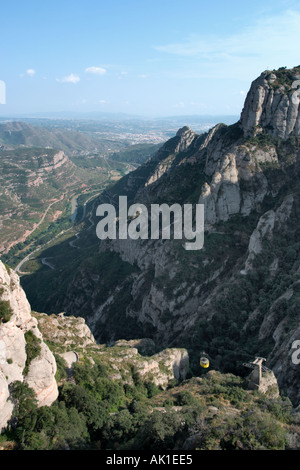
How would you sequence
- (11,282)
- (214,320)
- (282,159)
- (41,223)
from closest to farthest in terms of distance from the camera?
1. (11,282)
2. (214,320)
3. (282,159)
4. (41,223)

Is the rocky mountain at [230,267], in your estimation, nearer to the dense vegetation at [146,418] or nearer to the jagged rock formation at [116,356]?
the jagged rock formation at [116,356]

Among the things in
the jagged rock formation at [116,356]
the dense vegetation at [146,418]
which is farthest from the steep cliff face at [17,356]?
the jagged rock formation at [116,356]

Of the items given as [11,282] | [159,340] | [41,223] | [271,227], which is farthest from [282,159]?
[41,223]

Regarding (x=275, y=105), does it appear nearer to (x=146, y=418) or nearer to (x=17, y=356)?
(x=146, y=418)

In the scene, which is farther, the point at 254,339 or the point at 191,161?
the point at 191,161

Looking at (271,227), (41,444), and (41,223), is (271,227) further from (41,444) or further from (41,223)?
(41,223)
